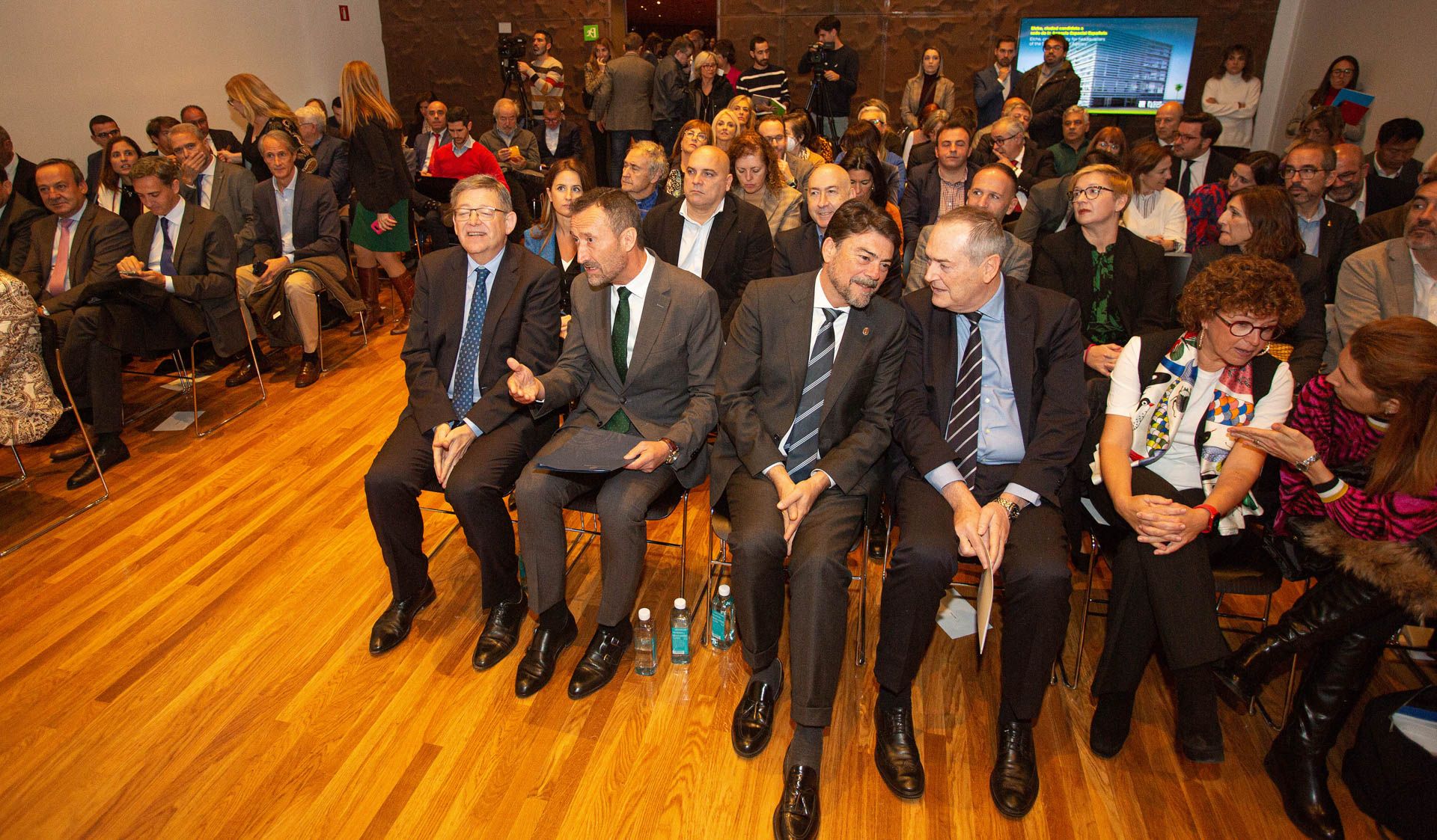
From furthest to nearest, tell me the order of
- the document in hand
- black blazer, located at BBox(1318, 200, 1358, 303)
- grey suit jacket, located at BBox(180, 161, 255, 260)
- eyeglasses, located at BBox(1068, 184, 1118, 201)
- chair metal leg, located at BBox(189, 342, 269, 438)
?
1. grey suit jacket, located at BBox(180, 161, 255, 260)
2. chair metal leg, located at BBox(189, 342, 269, 438)
3. black blazer, located at BBox(1318, 200, 1358, 303)
4. eyeglasses, located at BBox(1068, 184, 1118, 201)
5. the document in hand

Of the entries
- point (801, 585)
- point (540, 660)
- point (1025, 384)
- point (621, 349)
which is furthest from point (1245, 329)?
point (540, 660)

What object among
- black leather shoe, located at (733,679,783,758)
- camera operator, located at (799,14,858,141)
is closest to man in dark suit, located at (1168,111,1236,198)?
camera operator, located at (799,14,858,141)

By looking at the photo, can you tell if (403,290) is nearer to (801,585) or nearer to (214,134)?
(214,134)

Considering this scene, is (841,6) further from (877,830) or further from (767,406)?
(877,830)

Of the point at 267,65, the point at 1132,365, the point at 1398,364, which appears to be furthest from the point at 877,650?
the point at 267,65

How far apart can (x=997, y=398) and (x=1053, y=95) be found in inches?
222

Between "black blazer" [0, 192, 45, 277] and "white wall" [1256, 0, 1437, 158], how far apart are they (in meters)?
9.55

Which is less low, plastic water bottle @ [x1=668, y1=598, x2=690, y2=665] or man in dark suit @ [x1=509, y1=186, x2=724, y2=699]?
man in dark suit @ [x1=509, y1=186, x2=724, y2=699]

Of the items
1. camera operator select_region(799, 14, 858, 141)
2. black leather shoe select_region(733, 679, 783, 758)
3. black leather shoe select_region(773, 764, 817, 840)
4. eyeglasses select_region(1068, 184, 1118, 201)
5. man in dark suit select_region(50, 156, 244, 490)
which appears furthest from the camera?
camera operator select_region(799, 14, 858, 141)

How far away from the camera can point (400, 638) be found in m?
2.98

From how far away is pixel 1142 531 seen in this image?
244 centimetres

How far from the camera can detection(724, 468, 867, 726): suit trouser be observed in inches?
95.2

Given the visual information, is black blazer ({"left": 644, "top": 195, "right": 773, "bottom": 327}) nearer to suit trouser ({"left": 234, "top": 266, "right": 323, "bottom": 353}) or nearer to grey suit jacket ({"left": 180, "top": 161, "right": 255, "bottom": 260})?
suit trouser ({"left": 234, "top": 266, "right": 323, "bottom": 353})

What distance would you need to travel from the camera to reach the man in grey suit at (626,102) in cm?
861
